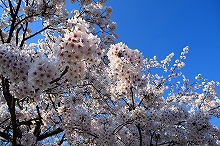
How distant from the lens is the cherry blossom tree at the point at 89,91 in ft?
11.5

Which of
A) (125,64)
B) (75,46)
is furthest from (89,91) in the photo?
(75,46)

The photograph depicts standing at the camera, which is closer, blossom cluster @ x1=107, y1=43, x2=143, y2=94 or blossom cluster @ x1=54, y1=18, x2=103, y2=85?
blossom cluster @ x1=54, y1=18, x2=103, y2=85

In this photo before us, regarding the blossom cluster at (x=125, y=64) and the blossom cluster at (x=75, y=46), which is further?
the blossom cluster at (x=125, y=64)

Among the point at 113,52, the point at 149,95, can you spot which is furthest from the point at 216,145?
the point at 113,52

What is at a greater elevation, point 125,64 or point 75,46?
point 125,64

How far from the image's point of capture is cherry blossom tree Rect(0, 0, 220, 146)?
11.5ft

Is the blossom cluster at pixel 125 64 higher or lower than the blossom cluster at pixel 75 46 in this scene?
higher

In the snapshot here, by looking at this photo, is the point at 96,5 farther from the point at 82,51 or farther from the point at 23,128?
the point at 82,51

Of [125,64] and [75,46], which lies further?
[125,64]

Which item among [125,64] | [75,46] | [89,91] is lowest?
[75,46]

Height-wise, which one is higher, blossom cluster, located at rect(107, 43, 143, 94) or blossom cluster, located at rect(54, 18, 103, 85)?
blossom cluster, located at rect(107, 43, 143, 94)

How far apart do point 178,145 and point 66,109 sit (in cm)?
360

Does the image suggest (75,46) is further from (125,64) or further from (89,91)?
(89,91)

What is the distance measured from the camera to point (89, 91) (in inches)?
416
